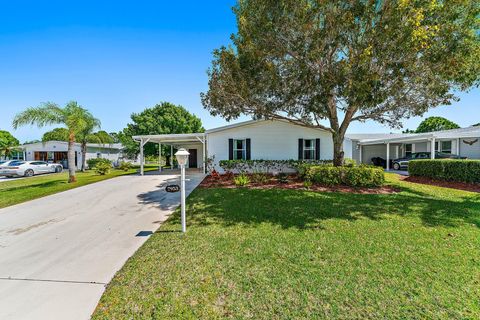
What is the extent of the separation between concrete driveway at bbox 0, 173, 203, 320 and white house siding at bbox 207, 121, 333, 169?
20.8ft

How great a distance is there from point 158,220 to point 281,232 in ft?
11.1

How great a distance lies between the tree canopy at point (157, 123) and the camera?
91.9 ft

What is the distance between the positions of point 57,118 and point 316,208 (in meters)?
14.9

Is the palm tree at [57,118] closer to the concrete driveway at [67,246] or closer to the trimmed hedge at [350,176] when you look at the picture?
the concrete driveway at [67,246]

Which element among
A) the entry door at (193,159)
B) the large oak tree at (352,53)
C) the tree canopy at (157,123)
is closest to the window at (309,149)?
the large oak tree at (352,53)

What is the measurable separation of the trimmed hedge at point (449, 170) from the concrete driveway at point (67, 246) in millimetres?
12882

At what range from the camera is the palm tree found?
12117 millimetres

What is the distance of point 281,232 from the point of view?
4.76 meters

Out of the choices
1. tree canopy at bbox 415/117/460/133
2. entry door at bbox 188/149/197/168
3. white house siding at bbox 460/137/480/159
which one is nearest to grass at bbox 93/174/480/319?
white house siding at bbox 460/137/480/159

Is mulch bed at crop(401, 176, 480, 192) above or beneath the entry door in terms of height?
beneath

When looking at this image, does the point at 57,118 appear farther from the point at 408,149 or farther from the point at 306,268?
the point at 408,149

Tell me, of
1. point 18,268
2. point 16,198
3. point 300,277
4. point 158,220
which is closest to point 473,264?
point 300,277

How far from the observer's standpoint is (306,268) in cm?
336

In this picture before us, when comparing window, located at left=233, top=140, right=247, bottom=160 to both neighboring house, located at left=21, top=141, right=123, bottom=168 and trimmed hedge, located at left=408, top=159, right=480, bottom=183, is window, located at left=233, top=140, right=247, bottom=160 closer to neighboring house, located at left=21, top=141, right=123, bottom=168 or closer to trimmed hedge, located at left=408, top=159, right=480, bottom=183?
trimmed hedge, located at left=408, top=159, right=480, bottom=183
